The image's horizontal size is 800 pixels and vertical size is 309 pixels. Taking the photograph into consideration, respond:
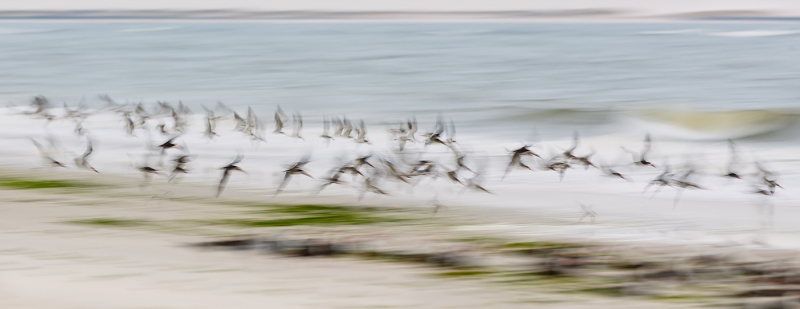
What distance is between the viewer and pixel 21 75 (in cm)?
971

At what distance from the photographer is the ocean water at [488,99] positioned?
3672 millimetres

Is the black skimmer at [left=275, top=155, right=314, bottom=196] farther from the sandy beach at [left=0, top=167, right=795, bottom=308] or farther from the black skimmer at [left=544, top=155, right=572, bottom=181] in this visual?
the black skimmer at [left=544, top=155, right=572, bottom=181]

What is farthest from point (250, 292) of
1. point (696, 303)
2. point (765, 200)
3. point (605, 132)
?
point (605, 132)

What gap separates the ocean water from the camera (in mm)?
3672

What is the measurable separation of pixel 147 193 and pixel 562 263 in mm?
1751

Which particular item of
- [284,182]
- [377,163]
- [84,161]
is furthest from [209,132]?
[284,182]

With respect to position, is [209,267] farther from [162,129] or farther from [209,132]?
[162,129]

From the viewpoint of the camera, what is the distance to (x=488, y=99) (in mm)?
7102

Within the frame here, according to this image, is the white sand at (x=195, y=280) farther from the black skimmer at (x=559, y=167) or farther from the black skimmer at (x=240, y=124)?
the black skimmer at (x=240, y=124)

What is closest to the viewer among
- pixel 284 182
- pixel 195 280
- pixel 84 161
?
pixel 195 280

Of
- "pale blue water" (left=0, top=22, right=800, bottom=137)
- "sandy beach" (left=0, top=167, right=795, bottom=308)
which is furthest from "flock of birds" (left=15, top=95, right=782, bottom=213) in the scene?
"pale blue water" (left=0, top=22, right=800, bottom=137)

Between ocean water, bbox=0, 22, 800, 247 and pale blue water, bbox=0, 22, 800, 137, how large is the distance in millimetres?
33

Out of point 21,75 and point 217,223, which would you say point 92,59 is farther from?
point 217,223

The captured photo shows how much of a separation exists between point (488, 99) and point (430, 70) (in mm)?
2635
